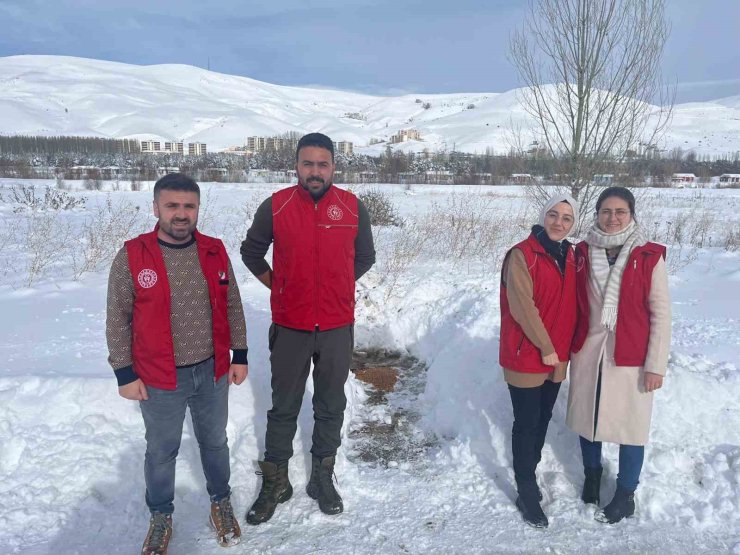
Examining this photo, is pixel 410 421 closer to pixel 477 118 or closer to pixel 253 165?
pixel 253 165

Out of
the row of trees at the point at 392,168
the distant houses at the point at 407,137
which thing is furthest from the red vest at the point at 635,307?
the distant houses at the point at 407,137

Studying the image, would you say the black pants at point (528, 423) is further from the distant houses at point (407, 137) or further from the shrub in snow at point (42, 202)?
the distant houses at point (407, 137)

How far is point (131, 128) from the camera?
106m

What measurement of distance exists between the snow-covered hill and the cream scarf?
76.4 meters

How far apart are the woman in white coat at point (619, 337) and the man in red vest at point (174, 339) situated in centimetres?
210

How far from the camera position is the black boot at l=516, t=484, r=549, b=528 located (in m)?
2.99

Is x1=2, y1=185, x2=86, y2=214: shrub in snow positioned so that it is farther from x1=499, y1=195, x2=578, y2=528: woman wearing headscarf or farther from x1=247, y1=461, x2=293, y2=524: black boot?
x1=499, y1=195, x2=578, y2=528: woman wearing headscarf

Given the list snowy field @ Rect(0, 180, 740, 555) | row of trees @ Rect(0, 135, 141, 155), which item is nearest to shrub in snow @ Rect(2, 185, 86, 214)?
snowy field @ Rect(0, 180, 740, 555)

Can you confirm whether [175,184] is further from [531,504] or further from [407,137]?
[407,137]

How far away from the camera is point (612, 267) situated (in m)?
2.87

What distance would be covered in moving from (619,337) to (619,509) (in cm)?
108

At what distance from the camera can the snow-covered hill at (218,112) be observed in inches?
3846

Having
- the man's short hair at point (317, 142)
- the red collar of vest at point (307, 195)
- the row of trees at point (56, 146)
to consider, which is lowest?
the red collar of vest at point (307, 195)

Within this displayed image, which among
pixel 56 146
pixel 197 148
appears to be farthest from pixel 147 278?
pixel 197 148
